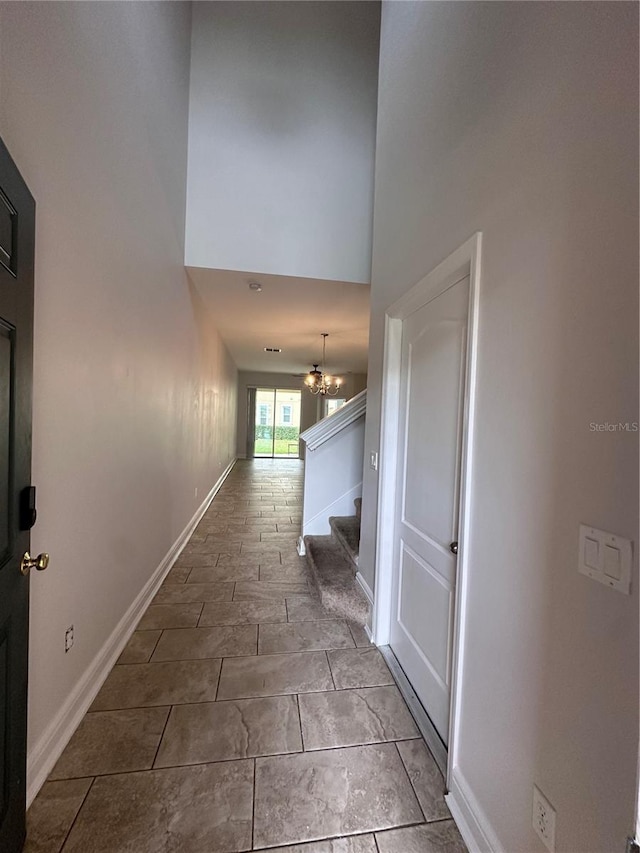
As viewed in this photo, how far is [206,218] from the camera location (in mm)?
3209

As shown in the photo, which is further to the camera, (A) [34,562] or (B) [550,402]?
(A) [34,562]

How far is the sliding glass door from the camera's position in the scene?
1080cm

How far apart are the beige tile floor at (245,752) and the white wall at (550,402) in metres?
0.39

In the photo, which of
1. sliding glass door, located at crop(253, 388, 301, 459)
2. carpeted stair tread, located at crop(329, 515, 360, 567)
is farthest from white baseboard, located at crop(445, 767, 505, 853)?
sliding glass door, located at crop(253, 388, 301, 459)

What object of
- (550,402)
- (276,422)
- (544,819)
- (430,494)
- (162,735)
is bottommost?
(162,735)

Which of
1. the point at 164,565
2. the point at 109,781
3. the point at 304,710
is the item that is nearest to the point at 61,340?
the point at 109,781

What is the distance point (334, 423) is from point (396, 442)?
4.22ft

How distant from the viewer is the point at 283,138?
3.30 meters

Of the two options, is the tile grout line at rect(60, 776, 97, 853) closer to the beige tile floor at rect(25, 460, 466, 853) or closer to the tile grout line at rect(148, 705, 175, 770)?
the beige tile floor at rect(25, 460, 466, 853)

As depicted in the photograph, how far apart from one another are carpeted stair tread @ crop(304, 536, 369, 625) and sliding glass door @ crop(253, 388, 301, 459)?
7968mm

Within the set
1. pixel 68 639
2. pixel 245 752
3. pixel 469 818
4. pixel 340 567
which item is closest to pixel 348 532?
pixel 340 567

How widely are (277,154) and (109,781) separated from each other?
4493 mm

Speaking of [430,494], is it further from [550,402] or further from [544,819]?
[544,819]

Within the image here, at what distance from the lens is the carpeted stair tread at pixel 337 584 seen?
232cm
